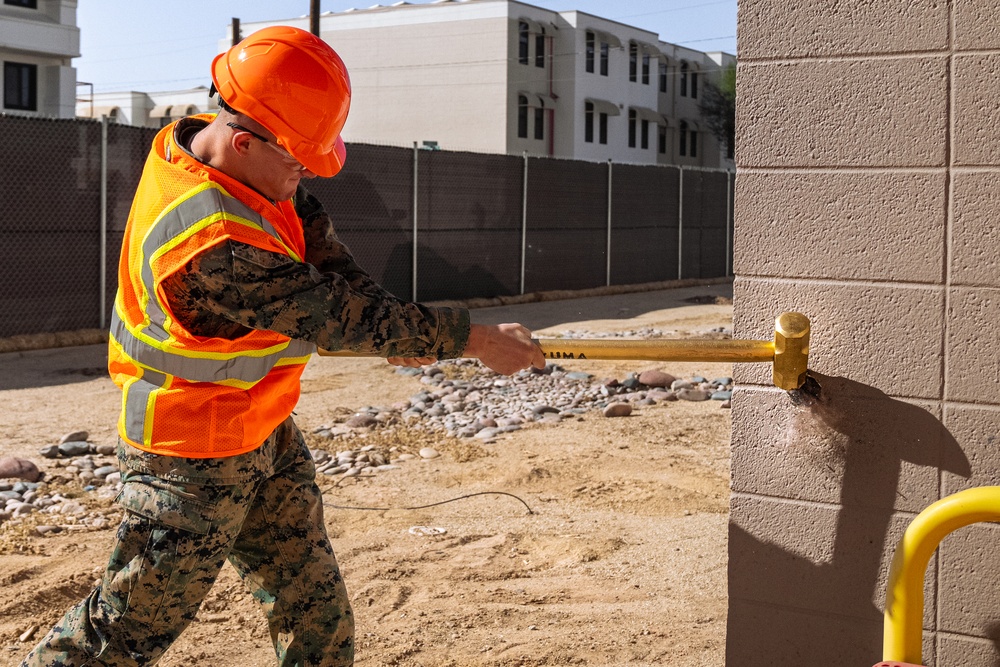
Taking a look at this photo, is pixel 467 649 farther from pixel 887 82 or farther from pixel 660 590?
pixel 887 82

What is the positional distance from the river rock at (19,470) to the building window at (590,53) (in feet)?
146

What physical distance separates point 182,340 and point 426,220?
14098mm

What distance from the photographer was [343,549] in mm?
5375

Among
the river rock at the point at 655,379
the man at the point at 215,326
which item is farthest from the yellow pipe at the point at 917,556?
the river rock at the point at 655,379

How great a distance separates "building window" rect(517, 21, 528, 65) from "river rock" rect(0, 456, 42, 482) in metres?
41.5

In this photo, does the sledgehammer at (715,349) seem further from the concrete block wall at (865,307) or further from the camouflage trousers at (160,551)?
the camouflage trousers at (160,551)

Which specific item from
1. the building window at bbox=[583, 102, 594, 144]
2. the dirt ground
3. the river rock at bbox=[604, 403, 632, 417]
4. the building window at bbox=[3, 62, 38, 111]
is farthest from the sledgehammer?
the building window at bbox=[583, 102, 594, 144]

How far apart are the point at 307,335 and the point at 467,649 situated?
198cm

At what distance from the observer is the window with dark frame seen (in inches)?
1932

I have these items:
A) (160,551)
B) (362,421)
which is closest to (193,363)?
(160,551)

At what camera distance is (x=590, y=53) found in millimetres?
49375

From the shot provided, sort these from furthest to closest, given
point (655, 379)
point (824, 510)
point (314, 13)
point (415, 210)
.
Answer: point (314, 13)
point (415, 210)
point (655, 379)
point (824, 510)

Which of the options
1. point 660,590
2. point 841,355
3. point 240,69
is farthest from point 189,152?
point 660,590

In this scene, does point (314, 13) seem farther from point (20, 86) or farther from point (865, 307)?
point (865, 307)
